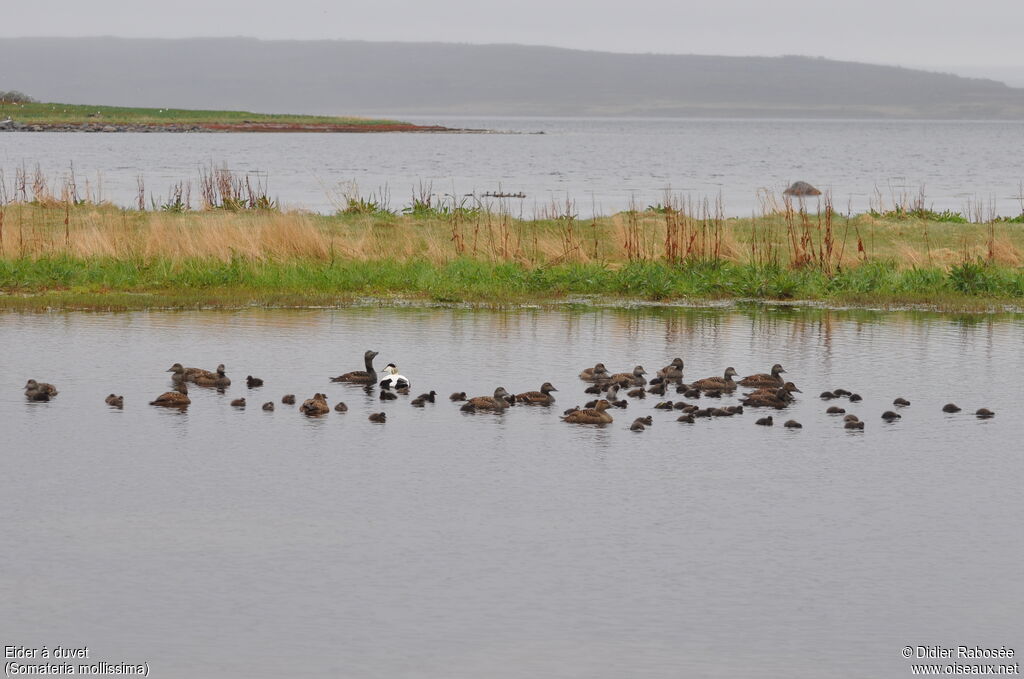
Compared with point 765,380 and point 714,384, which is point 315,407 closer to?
point 714,384

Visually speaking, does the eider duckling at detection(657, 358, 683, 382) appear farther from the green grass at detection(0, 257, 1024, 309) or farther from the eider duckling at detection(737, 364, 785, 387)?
the green grass at detection(0, 257, 1024, 309)

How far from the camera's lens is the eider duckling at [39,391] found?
61.5 ft

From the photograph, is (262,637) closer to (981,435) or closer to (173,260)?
(981,435)

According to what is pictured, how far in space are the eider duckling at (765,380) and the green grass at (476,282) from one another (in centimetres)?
1084

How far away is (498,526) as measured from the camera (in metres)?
13.1

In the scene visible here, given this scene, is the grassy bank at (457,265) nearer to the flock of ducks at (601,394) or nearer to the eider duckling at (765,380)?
the flock of ducks at (601,394)

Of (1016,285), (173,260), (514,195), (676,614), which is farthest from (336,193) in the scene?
(676,614)

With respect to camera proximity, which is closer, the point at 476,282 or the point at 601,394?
the point at 601,394

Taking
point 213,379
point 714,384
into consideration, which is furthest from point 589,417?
point 213,379

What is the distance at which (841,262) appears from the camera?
3456 centimetres

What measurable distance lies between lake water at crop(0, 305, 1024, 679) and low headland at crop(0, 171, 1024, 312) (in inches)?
320

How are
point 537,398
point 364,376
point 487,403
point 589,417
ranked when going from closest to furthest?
point 589,417 → point 487,403 → point 537,398 → point 364,376

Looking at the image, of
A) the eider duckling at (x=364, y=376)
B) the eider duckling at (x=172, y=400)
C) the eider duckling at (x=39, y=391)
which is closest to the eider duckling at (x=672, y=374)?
the eider duckling at (x=364, y=376)

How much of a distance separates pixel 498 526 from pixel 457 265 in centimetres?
2035
